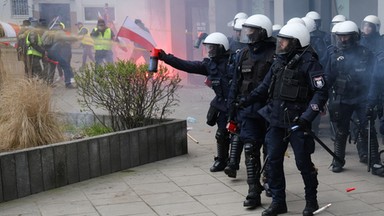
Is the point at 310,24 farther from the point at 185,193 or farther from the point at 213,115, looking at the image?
the point at 185,193

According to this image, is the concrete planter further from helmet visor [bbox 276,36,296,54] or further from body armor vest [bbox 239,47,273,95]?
helmet visor [bbox 276,36,296,54]

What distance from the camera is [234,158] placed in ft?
23.7

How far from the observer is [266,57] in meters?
6.76

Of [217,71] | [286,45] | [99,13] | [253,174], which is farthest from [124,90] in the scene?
[99,13]

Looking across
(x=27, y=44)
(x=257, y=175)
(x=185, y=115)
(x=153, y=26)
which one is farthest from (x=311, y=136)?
(x=153, y=26)

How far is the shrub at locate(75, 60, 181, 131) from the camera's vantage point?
834 cm

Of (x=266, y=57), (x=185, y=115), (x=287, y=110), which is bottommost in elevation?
(x=185, y=115)

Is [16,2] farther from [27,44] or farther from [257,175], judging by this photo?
[257,175]

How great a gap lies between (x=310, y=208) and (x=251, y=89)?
1.34 m

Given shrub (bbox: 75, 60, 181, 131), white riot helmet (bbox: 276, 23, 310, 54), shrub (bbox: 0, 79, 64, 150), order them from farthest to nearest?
shrub (bbox: 75, 60, 181, 131)
shrub (bbox: 0, 79, 64, 150)
white riot helmet (bbox: 276, 23, 310, 54)

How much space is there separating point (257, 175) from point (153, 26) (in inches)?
572

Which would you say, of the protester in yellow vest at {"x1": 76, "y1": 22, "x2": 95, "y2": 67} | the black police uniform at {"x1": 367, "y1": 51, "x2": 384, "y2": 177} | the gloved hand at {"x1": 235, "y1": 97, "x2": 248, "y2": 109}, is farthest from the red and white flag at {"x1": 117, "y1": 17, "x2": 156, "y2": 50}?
the gloved hand at {"x1": 235, "y1": 97, "x2": 248, "y2": 109}

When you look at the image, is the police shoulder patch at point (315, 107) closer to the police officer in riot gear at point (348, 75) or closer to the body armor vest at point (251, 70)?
the body armor vest at point (251, 70)

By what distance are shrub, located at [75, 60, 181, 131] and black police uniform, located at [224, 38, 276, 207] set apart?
1.79 meters
